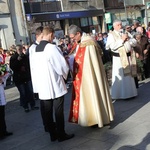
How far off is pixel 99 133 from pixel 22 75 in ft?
10.4

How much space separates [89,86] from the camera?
517 centimetres

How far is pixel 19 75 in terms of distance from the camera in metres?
→ 7.54

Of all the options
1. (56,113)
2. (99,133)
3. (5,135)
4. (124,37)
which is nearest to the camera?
(56,113)

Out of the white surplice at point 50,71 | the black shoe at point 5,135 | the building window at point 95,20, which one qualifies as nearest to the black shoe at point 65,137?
the white surplice at point 50,71

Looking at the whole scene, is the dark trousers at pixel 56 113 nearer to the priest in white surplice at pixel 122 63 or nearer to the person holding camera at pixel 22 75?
the priest in white surplice at pixel 122 63

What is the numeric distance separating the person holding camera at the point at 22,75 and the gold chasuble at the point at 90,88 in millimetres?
2578

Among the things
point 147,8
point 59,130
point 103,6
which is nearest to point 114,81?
point 59,130

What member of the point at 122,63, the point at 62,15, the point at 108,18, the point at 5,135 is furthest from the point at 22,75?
the point at 108,18

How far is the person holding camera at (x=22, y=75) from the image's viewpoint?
7410mm

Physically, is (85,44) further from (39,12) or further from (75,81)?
(39,12)

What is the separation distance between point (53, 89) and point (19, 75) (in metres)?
2.97

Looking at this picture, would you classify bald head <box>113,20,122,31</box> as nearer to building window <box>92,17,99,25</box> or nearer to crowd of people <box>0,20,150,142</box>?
crowd of people <box>0,20,150,142</box>

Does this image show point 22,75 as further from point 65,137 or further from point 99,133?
point 99,133

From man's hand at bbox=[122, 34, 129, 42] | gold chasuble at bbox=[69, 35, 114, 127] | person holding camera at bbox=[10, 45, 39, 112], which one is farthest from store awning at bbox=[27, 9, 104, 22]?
gold chasuble at bbox=[69, 35, 114, 127]
